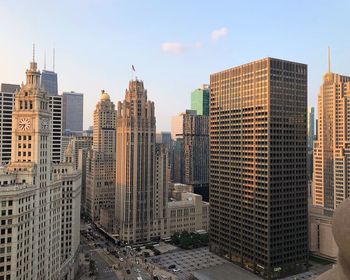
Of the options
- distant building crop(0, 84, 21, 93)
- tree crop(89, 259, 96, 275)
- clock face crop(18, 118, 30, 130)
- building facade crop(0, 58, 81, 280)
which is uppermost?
distant building crop(0, 84, 21, 93)

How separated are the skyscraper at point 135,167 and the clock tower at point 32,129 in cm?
8515

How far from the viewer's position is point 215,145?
167 meters

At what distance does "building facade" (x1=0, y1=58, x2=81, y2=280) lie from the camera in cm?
8212

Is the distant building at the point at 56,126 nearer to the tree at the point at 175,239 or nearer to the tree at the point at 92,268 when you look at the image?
the tree at the point at 92,268

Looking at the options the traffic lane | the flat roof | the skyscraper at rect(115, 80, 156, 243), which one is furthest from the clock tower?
the skyscraper at rect(115, 80, 156, 243)

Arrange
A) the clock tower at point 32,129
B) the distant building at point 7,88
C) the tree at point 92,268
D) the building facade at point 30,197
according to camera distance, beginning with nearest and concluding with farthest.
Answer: the building facade at point 30,197 → the clock tower at point 32,129 → the tree at point 92,268 → the distant building at point 7,88

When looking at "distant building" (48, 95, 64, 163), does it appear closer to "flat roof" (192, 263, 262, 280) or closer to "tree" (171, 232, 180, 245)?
"tree" (171, 232, 180, 245)

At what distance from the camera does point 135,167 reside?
7318 inches

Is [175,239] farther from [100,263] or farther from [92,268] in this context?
[92,268]

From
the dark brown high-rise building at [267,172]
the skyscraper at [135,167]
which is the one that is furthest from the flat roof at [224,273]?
the skyscraper at [135,167]

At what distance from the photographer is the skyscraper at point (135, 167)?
183875 millimetres

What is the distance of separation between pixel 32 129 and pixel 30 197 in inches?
734

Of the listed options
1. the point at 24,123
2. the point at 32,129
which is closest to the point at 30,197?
the point at 32,129

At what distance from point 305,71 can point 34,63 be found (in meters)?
107
